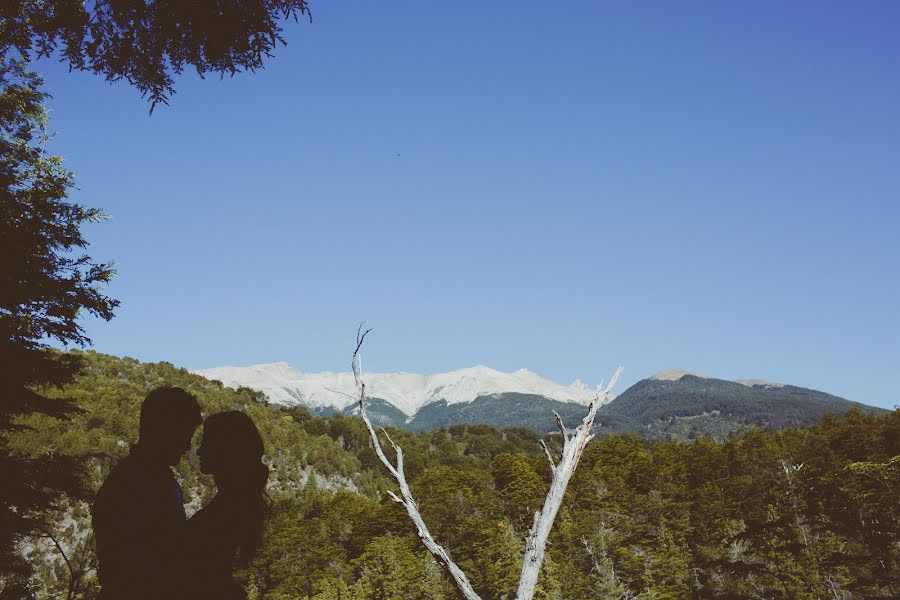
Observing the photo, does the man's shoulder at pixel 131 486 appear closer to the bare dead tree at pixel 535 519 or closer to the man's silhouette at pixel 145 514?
the man's silhouette at pixel 145 514

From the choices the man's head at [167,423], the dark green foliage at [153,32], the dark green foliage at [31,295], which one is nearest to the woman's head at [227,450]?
the man's head at [167,423]

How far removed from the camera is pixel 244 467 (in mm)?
1891

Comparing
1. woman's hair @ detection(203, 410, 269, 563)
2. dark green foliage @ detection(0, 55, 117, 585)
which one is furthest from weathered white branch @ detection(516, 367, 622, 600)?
dark green foliage @ detection(0, 55, 117, 585)

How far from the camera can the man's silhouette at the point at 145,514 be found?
174 cm

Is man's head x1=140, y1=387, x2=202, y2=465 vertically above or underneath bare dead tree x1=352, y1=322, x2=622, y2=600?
above

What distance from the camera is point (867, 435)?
46.7 metres

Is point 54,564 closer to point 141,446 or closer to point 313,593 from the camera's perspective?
point 313,593

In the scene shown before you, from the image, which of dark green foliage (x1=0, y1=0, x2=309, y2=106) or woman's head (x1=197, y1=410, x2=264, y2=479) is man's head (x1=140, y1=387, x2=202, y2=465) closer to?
woman's head (x1=197, y1=410, x2=264, y2=479)

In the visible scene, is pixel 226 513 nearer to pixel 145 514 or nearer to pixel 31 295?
pixel 145 514

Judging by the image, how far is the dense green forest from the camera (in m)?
34.5

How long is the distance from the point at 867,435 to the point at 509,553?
36.5m

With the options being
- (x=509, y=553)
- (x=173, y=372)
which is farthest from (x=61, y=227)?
(x=173, y=372)

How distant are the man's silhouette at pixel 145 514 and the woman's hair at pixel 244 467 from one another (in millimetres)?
235

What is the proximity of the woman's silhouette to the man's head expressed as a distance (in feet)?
0.66
